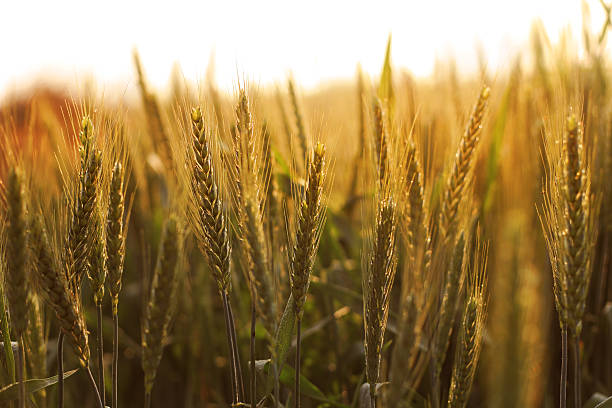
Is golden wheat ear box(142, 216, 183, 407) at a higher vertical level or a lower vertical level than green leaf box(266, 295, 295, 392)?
higher

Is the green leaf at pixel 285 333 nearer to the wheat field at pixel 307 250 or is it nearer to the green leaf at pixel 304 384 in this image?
the wheat field at pixel 307 250

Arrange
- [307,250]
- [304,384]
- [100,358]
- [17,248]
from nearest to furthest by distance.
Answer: [17,248], [307,250], [100,358], [304,384]

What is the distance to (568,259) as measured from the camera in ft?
3.49

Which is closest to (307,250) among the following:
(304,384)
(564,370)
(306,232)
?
(306,232)

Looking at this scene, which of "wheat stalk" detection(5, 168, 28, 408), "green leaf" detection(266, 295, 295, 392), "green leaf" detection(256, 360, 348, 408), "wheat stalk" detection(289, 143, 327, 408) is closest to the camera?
"wheat stalk" detection(5, 168, 28, 408)

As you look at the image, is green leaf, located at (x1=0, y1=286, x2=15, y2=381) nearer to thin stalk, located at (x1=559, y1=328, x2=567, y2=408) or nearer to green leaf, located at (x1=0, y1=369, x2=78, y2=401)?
green leaf, located at (x1=0, y1=369, x2=78, y2=401)

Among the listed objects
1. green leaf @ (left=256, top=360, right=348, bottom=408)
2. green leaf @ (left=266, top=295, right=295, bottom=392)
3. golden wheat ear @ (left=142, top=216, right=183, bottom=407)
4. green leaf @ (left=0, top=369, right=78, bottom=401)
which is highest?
golden wheat ear @ (left=142, top=216, right=183, bottom=407)

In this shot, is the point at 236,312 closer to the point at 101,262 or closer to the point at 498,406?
the point at 101,262

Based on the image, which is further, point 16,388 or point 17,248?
point 16,388

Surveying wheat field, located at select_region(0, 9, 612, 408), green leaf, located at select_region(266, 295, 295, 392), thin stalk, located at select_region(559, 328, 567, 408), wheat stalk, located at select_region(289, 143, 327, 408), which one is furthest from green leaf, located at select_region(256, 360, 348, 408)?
thin stalk, located at select_region(559, 328, 567, 408)

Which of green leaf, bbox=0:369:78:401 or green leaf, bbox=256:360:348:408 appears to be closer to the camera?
green leaf, bbox=0:369:78:401

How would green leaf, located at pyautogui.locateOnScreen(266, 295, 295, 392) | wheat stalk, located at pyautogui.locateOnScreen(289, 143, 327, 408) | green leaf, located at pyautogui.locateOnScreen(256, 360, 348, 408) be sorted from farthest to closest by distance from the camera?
green leaf, located at pyautogui.locateOnScreen(256, 360, 348, 408)
green leaf, located at pyautogui.locateOnScreen(266, 295, 295, 392)
wheat stalk, located at pyautogui.locateOnScreen(289, 143, 327, 408)

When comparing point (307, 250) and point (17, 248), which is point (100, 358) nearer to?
point (17, 248)

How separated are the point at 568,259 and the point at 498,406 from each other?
1.43 feet
